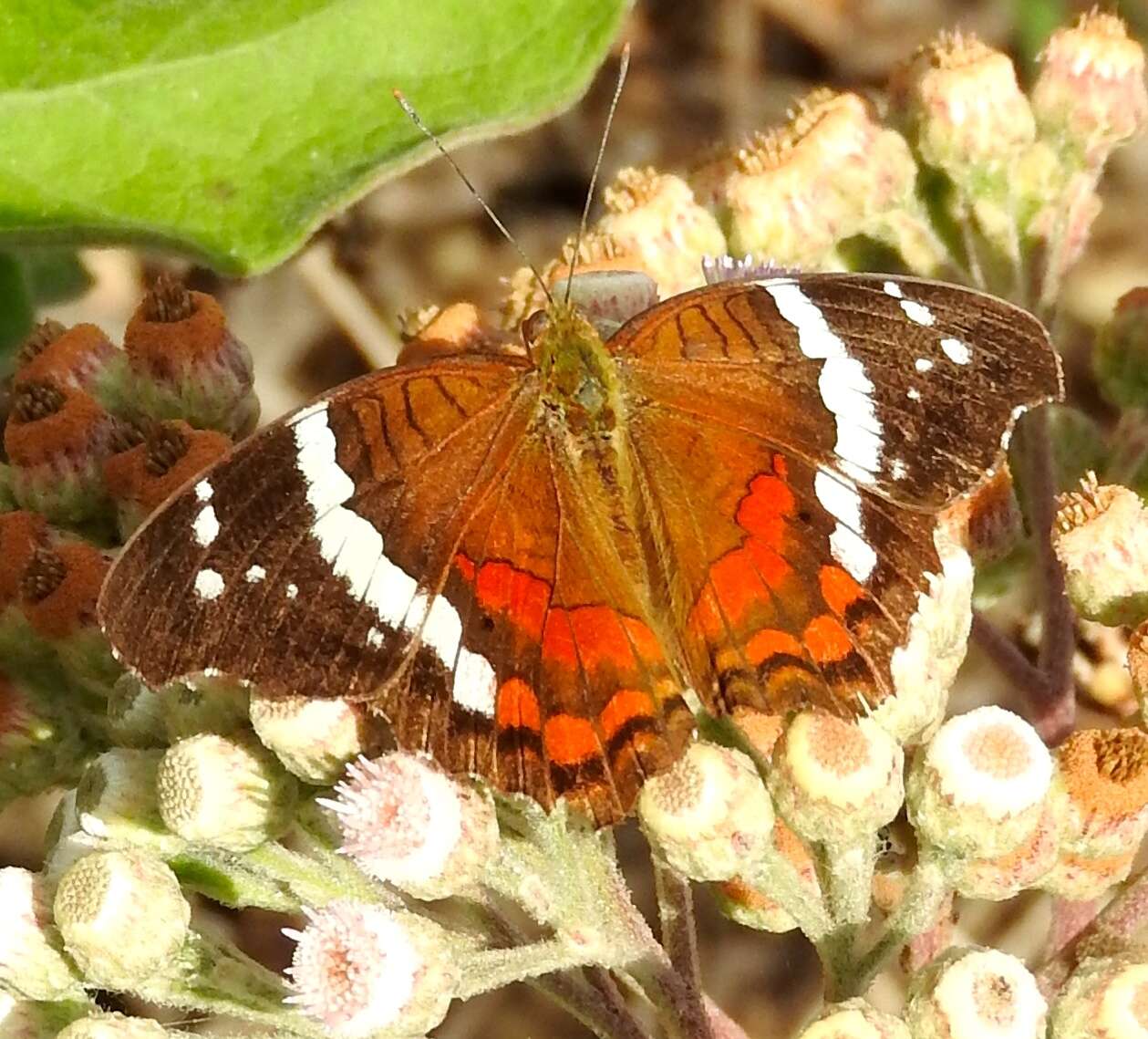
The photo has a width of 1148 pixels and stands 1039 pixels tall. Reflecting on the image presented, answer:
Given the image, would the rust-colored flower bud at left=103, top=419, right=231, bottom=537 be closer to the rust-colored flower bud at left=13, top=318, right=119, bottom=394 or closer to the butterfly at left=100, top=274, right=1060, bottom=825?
the rust-colored flower bud at left=13, top=318, right=119, bottom=394

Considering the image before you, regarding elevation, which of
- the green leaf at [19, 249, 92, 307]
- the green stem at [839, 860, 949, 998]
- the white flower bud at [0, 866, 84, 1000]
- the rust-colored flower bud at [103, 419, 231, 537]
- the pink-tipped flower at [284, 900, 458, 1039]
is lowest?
the white flower bud at [0, 866, 84, 1000]

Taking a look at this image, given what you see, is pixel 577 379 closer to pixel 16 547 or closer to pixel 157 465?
pixel 157 465

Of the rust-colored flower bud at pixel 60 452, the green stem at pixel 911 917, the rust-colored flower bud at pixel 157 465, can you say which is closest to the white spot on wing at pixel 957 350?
the green stem at pixel 911 917

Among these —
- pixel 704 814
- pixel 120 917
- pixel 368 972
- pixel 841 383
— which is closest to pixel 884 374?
pixel 841 383

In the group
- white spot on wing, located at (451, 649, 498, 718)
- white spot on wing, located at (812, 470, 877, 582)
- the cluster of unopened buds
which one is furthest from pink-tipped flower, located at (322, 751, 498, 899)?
white spot on wing, located at (812, 470, 877, 582)

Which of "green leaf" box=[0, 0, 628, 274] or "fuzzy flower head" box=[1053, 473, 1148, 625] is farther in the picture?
"green leaf" box=[0, 0, 628, 274]

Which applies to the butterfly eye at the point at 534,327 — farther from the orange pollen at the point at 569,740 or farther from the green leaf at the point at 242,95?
the orange pollen at the point at 569,740
